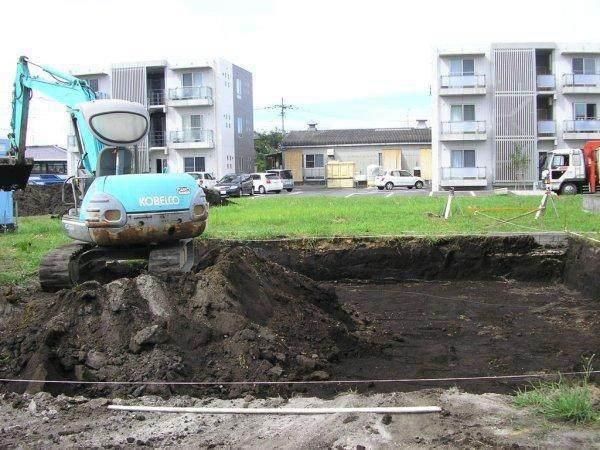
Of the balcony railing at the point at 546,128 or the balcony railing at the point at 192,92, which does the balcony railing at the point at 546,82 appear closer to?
the balcony railing at the point at 546,128

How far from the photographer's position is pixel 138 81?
174 ft

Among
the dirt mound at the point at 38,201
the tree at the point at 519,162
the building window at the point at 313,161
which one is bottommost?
the dirt mound at the point at 38,201

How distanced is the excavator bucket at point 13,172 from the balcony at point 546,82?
44061 mm

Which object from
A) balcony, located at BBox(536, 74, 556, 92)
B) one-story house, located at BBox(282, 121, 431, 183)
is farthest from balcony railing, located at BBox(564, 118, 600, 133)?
one-story house, located at BBox(282, 121, 431, 183)

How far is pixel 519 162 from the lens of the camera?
156ft

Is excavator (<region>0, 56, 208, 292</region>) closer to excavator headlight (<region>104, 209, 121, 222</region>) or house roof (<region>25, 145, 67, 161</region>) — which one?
excavator headlight (<region>104, 209, 121, 222</region>)

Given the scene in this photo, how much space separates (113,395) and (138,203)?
3.97 metres

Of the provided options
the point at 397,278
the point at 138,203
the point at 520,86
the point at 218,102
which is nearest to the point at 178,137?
the point at 218,102

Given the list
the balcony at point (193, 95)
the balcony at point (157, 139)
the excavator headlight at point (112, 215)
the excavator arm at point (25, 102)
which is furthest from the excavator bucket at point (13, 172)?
the balcony at point (157, 139)

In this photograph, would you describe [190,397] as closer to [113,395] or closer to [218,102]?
[113,395]

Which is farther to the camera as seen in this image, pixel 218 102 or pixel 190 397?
pixel 218 102

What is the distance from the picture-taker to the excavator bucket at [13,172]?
11.3m

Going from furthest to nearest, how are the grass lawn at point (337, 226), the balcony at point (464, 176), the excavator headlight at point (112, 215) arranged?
the balcony at point (464, 176) → the grass lawn at point (337, 226) → the excavator headlight at point (112, 215)

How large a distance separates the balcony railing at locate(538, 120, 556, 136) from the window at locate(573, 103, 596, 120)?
5.74ft
